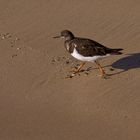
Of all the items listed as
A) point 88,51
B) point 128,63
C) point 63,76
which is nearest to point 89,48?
point 88,51

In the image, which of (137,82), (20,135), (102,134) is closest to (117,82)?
(137,82)

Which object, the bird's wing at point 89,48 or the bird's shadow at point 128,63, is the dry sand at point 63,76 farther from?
the bird's wing at point 89,48

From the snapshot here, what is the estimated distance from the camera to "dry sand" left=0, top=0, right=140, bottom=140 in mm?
8461

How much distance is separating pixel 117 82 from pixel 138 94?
58 cm

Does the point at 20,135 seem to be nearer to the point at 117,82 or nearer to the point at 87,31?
the point at 117,82

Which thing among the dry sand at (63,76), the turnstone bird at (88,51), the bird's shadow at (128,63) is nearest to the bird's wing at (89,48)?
the turnstone bird at (88,51)

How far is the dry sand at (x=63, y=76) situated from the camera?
846 centimetres

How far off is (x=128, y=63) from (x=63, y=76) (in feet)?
4.18

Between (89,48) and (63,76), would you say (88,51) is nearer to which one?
(89,48)

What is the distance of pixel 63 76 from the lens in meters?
9.92

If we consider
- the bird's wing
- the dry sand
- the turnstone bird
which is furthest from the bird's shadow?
the bird's wing

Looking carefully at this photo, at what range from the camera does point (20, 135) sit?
8.33 metres

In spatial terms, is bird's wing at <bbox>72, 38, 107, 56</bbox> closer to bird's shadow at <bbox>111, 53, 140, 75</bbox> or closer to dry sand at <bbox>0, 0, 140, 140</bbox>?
dry sand at <bbox>0, 0, 140, 140</bbox>

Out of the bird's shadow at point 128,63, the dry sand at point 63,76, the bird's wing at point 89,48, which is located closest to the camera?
the dry sand at point 63,76
